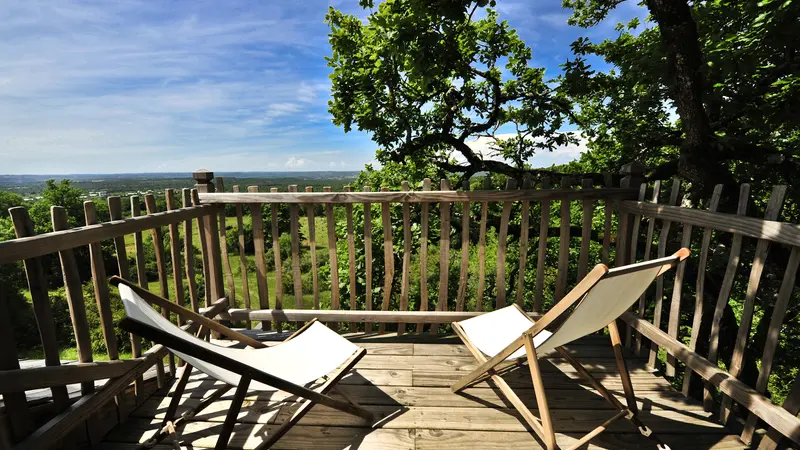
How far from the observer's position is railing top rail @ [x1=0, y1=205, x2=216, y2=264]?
5.32ft

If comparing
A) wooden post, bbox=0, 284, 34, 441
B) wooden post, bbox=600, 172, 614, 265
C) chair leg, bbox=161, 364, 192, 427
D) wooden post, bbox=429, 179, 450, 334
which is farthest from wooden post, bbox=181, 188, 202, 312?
wooden post, bbox=600, 172, 614, 265

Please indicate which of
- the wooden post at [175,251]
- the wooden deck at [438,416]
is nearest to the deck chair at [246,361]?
the wooden deck at [438,416]

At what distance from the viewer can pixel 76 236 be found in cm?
193

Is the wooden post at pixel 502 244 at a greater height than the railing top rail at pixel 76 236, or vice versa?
the railing top rail at pixel 76 236

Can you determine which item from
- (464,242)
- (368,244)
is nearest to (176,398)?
(368,244)

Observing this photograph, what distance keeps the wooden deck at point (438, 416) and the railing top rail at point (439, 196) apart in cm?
147

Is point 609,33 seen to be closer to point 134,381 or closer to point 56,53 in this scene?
point 134,381

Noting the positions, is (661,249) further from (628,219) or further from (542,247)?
(542,247)

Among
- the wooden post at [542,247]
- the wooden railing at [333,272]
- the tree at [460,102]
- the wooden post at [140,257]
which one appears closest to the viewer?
the wooden railing at [333,272]

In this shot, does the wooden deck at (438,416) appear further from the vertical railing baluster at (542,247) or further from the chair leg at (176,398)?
the vertical railing baluster at (542,247)

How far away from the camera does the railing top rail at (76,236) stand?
5.32 ft

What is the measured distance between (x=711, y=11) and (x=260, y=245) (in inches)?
244

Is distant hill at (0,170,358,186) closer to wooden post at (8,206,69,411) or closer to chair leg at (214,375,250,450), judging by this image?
wooden post at (8,206,69,411)

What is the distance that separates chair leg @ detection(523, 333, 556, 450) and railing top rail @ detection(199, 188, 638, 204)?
1.62 m
